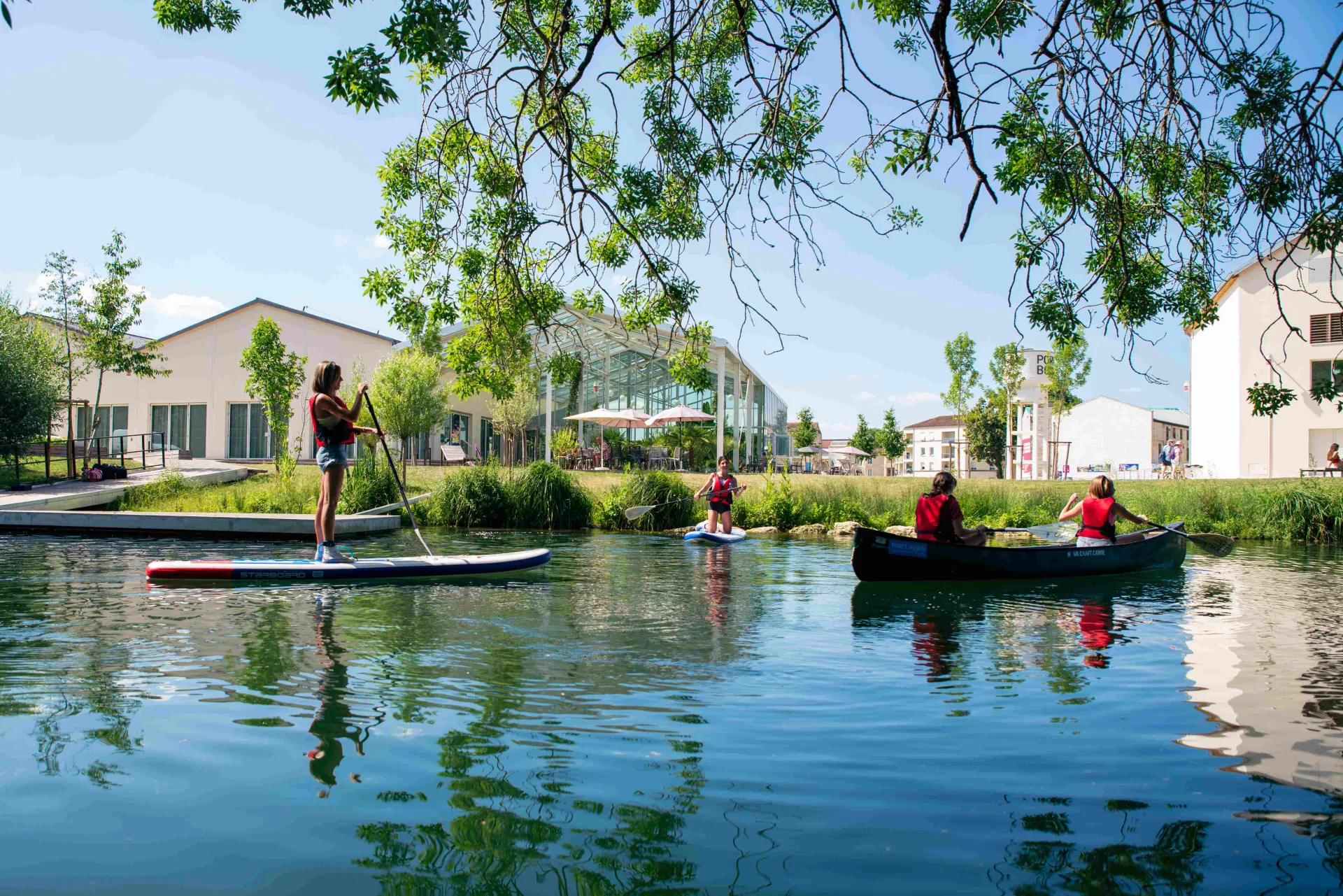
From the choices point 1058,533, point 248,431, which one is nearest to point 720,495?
point 1058,533

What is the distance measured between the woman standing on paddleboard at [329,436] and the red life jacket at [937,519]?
5656 millimetres

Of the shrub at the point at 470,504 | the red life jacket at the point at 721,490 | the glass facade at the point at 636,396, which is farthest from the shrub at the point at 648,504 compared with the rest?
the glass facade at the point at 636,396

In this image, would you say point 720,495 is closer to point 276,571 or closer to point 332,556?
point 332,556

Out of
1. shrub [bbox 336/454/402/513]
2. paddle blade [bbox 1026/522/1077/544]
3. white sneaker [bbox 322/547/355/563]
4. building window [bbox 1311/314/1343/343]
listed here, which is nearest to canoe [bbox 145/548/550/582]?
white sneaker [bbox 322/547/355/563]

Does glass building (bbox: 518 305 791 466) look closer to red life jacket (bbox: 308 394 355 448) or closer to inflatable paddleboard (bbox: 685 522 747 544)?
inflatable paddleboard (bbox: 685 522 747 544)

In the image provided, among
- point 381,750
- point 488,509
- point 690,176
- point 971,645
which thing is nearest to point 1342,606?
point 971,645

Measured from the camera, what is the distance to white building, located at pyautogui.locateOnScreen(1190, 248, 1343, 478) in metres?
26.4

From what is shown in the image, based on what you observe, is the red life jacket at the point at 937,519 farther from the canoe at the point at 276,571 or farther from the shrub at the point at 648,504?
the shrub at the point at 648,504

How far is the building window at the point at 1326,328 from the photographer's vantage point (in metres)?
26.3

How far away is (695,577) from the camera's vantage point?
10.7m

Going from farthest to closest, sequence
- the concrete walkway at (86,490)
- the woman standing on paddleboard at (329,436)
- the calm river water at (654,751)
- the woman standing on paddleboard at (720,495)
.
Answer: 1. the concrete walkway at (86,490)
2. the woman standing on paddleboard at (720,495)
3. the woman standing on paddleboard at (329,436)
4. the calm river water at (654,751)

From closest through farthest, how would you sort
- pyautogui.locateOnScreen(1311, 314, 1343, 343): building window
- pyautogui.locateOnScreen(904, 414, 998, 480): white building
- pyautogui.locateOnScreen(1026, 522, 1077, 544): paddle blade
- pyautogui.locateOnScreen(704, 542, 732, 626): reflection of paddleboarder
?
pyautogui.locateOnScreen(704, 542, 732, 626): reflection of paddleboarder < pyautogui.locateOnScreen(1026, 522, 1077, 544): paddle blade < pyautogui.locateOnScreen(1311, 314, 1343, 343): building window < pyautogui.locateOnScreen(904, 414, 998, 480): white building

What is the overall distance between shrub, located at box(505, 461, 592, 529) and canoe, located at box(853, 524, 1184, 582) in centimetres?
997

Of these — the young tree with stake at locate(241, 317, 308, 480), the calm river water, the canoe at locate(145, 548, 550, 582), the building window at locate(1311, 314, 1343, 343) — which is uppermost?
the building window at locate(1311, 314, 1343, 343)
